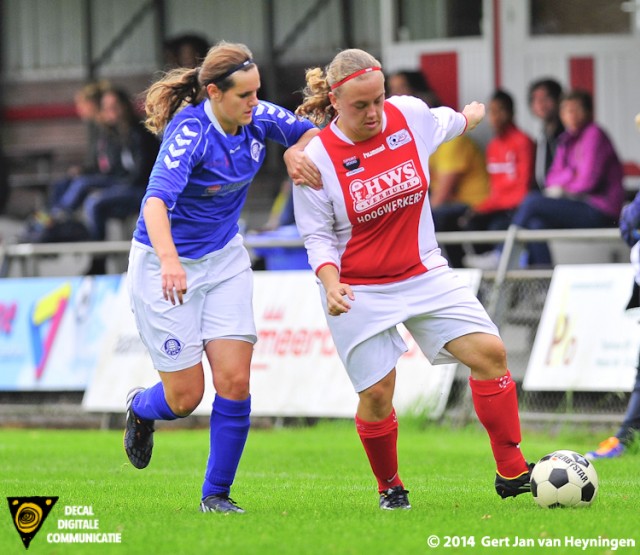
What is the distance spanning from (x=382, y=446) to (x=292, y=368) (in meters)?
5.83

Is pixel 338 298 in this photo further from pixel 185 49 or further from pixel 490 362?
pixel 185 49

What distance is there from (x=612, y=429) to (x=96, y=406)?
5055 millimetres

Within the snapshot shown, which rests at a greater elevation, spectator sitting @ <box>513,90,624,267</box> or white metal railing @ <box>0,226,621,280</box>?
spectator sitting @ <box>513,90,624,267</box>

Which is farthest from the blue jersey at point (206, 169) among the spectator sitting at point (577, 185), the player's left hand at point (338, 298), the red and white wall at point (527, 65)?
the red and white wall at point (527, 65)

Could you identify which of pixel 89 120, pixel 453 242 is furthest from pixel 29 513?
pixel 89 120

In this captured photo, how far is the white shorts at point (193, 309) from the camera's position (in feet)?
22.7

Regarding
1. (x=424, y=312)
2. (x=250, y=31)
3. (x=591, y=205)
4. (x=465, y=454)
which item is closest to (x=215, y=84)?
(x=424, y=312)

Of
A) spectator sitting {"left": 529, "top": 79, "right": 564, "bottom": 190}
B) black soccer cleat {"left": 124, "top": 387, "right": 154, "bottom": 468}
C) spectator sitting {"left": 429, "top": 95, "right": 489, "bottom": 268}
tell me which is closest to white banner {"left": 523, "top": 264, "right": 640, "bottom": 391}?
spectator sitting {"left": 529, "top": 79, "right": 564, "bottom": 190}

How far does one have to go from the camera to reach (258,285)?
13.2 metres

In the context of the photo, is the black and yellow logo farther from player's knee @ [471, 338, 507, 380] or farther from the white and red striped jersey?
player's knee @ [471, 338, 507, 380]

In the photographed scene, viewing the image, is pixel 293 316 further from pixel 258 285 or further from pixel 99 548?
pixel 99 548

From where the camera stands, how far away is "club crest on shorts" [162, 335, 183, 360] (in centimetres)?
693

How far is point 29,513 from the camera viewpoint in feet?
20.6

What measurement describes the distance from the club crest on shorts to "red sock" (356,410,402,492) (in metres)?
0.97
